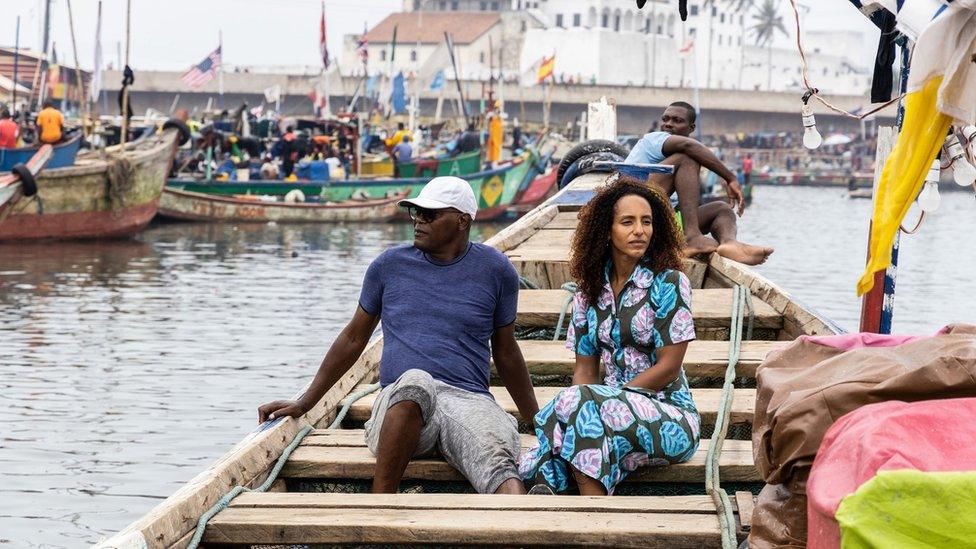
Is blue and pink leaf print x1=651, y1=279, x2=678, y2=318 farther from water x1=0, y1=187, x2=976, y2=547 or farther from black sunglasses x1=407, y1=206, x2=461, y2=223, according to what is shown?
water x1=0, y1=187, x2=976, y2=547

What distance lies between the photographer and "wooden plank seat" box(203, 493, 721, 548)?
320 centimetres

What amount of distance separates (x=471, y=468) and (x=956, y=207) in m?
42.3

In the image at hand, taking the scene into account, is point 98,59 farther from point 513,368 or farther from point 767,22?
point 767,22

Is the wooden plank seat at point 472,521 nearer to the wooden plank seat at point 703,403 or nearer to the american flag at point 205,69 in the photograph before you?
the wooden plank seat at point 703,403

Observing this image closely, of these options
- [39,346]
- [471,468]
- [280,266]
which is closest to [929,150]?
[471,468]

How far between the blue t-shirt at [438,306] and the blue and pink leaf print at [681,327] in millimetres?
533

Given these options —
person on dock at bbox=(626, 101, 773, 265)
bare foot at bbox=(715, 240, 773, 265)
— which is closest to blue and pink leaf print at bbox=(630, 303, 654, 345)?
bare foot at bbox=(715, 240, 773, 265)

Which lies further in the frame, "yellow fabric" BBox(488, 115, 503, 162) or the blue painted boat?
"yellow fabric" BBox(488, 115, 503, 162)

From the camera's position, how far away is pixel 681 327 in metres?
3.93

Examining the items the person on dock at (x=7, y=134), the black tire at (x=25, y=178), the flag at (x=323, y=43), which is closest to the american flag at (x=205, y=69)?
the flag at (x=323, y=43)

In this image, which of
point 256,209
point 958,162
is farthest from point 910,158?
point 256,209

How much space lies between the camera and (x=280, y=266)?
62.8 feet

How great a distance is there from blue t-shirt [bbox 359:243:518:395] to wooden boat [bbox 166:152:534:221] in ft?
70.2

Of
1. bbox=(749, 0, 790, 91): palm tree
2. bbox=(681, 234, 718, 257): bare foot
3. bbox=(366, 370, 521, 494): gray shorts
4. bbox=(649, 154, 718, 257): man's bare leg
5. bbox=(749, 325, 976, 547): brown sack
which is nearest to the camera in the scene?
bbox=(749, 325, 976, 547): brown sack
